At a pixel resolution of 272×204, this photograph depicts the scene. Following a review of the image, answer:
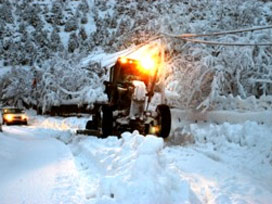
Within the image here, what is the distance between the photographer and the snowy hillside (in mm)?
15430

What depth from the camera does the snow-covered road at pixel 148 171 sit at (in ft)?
19.5

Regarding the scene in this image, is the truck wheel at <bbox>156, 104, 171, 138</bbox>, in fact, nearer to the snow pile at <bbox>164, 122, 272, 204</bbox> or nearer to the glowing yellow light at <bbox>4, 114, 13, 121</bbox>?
the snow pile at <bbox>164, 122, 272, 204</bbox>

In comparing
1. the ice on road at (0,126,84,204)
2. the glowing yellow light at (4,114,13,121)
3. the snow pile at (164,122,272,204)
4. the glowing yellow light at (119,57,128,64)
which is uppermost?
the glowing yellow light at (119,57,128,64)

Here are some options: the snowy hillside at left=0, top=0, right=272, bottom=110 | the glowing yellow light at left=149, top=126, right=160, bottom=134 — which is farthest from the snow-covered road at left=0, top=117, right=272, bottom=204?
the snowy hillside at left=0, top=0, right=272, bottom=110

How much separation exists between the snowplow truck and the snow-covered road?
159cm

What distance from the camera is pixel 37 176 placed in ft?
24.7

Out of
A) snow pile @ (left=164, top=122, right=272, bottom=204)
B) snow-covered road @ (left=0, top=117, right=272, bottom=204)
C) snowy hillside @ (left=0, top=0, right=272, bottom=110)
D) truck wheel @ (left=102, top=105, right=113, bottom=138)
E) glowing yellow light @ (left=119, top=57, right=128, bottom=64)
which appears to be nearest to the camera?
snow-covered road @ (left=0, top=117, right=272, bottom=204)

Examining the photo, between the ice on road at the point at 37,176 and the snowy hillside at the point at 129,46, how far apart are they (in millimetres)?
7231

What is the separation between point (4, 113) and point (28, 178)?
24384 millimetres

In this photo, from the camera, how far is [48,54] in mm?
60500

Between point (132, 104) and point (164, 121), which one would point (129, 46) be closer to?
point (132, 104)

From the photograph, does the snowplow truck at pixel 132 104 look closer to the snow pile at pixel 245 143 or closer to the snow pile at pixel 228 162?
the snow pile at pixel 228 162

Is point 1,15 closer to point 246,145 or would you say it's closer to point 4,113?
point 4,113

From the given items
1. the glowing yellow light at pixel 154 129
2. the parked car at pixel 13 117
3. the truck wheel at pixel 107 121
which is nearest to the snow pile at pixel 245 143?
the glowing yellow light at pixel 154 129
